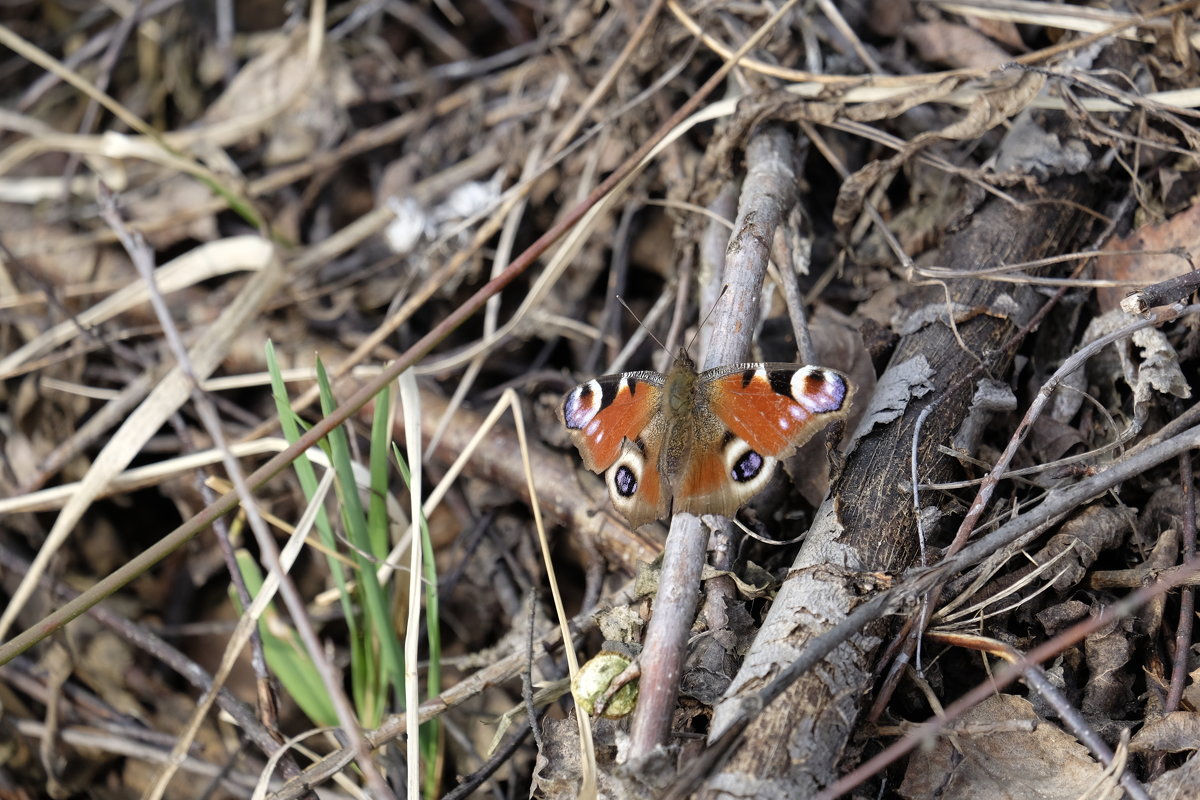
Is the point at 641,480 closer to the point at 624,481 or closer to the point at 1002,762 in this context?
the point at 624,481

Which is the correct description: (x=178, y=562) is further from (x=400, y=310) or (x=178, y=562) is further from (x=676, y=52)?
(x=676, y=52)

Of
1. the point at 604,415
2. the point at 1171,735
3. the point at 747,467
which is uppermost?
the point at 604,415

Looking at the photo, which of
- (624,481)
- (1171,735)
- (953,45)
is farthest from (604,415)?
(953,45)

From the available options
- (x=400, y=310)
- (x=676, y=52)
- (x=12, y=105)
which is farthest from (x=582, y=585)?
(x=12, y=105)

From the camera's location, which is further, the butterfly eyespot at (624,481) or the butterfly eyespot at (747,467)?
the butterfly eyespot at (624,481)

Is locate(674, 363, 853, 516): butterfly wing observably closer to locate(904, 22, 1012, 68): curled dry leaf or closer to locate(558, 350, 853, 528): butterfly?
locate(558, 350, 853, 528): butterfly

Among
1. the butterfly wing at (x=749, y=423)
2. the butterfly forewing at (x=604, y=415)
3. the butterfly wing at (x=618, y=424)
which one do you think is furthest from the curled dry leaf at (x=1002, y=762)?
the butterfly forewing at (x=604, y=415)

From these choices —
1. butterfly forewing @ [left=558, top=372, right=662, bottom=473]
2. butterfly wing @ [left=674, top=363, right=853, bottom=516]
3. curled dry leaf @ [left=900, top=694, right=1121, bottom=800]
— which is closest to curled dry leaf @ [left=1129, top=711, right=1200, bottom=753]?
curled dry leaf @ [left=900, top=694, right=1121, bottom=800]

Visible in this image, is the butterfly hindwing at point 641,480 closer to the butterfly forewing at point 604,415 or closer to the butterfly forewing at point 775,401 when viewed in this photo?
the butterfly forewing at point 604,415
